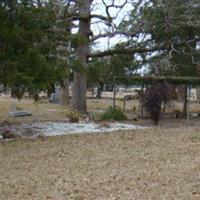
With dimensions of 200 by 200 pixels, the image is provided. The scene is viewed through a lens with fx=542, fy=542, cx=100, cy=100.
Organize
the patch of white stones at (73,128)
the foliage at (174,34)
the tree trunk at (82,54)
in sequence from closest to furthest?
1. the patch of white stones at (73,128)
2. the foliage at (174,34)
3. the tree trunk at (82,54)

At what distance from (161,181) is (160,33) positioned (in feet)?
49.7

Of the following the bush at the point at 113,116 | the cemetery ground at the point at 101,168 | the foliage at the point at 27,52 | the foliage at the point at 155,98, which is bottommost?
the cemetery ground at the point at 101,168

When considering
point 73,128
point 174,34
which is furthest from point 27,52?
point 174,34

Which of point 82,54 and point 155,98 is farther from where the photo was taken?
point 82,54

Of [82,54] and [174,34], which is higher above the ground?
[174,34]

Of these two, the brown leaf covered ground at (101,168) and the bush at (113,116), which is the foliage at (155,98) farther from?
the brown leaf covered ground at (101,168)

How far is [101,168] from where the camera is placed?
31.0 ft

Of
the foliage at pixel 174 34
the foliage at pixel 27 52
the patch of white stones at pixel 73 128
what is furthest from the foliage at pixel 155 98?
the foliage at pixel 27 52

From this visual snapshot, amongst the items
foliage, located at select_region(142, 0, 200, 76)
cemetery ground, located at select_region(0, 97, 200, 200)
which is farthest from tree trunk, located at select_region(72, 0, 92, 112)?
cemetery ground, located at select_region(0, 97, 200, 200)

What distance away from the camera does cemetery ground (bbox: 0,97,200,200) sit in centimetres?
753

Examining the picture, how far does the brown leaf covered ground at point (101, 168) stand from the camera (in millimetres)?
7516

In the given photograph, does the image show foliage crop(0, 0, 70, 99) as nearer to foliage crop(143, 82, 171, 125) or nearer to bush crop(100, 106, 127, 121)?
foliage crop(143, 82, 171, 125)

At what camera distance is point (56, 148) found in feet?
39.9

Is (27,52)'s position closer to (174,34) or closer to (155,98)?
(155,98)
